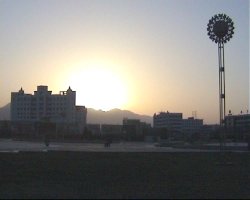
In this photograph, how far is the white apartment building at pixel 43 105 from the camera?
19094 cm

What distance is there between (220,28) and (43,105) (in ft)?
537

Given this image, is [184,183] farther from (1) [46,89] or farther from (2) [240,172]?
(1) [46,89]

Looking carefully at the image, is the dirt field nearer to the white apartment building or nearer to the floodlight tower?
the floodlight tower

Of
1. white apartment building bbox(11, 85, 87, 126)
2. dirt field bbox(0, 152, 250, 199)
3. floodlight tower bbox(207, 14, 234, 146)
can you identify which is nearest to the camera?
dirt field bbox(0, 152, 250, 199)

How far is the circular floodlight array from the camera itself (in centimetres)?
3080

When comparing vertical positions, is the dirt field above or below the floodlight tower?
below

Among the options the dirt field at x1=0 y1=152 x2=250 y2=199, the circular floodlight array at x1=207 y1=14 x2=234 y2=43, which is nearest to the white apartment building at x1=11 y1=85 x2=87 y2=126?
the circular floodlight array at x1=207 y1=14 x2=234 y2=43

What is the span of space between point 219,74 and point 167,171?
8.53m

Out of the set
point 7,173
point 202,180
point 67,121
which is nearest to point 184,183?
point 202,180

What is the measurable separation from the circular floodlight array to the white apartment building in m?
159

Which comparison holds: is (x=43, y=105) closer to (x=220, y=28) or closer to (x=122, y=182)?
(x=220, y=28)

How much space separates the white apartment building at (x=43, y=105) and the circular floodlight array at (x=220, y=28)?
158724 mm

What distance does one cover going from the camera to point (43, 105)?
19100cm

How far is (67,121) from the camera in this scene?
190m
